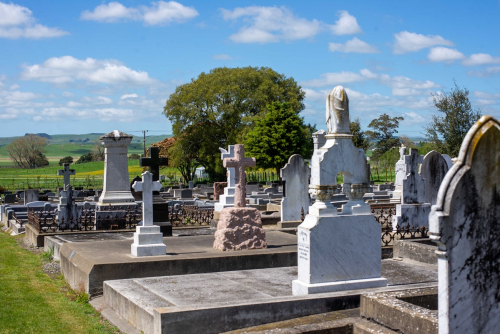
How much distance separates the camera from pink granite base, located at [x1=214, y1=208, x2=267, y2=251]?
40.5 ft

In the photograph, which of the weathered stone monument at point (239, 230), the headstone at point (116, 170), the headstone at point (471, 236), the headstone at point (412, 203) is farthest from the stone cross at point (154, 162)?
the headstone at point (471, 236)

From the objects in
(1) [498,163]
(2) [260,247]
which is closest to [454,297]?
(1) [498,163]

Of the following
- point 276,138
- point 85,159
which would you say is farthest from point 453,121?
point 85,159

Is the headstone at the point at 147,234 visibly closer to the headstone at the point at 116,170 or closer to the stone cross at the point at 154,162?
the stone cross at the point at 154,162

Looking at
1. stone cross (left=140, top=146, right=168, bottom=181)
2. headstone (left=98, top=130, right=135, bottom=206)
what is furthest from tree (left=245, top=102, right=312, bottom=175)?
stone cross (left=140, top=146, right=168, bottom=181)

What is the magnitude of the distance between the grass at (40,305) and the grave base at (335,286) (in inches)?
108

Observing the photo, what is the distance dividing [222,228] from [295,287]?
13.6ft

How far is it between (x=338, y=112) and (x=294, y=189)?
10.4 meters

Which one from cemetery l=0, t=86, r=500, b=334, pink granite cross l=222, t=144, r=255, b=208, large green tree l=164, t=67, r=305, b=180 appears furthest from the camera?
large green tree l=164, t=67, r=305, b=180

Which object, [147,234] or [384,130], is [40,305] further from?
[384,130]

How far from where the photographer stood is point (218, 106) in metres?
58.8

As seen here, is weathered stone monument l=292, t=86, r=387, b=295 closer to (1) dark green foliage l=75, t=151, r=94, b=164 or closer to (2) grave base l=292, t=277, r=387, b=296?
(2) grave base l=292, t=277, r=387, b=296

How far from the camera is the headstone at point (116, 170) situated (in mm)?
21984

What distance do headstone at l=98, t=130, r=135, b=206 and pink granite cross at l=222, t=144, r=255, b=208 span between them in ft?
29.7
